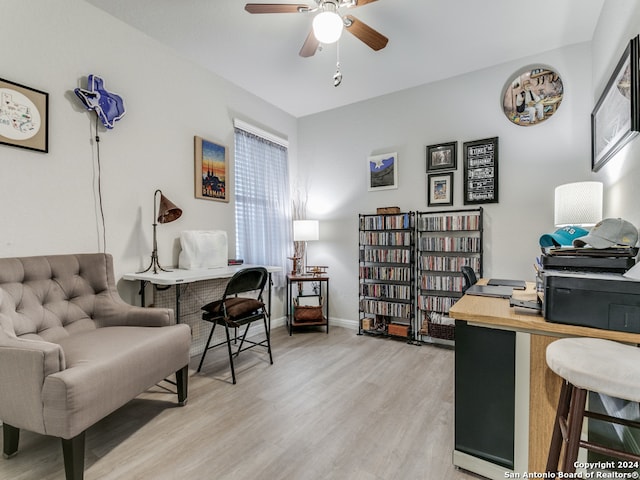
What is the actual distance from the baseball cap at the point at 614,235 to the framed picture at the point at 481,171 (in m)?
1.68

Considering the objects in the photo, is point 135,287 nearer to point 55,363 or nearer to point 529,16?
point 55,363

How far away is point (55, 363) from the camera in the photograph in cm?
133

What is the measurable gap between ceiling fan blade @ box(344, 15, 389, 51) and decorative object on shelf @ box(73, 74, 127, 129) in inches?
70.0

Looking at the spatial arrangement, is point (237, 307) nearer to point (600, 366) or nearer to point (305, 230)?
point (305, 230)

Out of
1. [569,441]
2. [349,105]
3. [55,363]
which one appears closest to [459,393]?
[569,441]

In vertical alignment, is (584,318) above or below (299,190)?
below

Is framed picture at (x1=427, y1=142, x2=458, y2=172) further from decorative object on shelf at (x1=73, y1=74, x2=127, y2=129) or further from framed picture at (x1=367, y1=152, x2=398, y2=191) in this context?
decorative object on shelf at (x1=73, y1=74, x2=127, y2=129)

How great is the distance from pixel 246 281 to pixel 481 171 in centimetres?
250

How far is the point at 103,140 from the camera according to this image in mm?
2322

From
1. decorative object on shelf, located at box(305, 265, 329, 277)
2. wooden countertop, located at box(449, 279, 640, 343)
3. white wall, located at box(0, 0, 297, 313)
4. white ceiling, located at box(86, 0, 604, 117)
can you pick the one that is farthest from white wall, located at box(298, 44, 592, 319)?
wooden countertop, located at box(449, 279, 640, 343)

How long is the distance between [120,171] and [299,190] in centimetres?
228

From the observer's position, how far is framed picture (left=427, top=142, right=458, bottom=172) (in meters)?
3.24

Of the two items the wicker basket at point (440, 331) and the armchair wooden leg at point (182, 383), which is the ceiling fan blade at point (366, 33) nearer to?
the armchair wooden leg at point (182, 383)

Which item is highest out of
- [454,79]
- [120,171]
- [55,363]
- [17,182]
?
[454,79]
